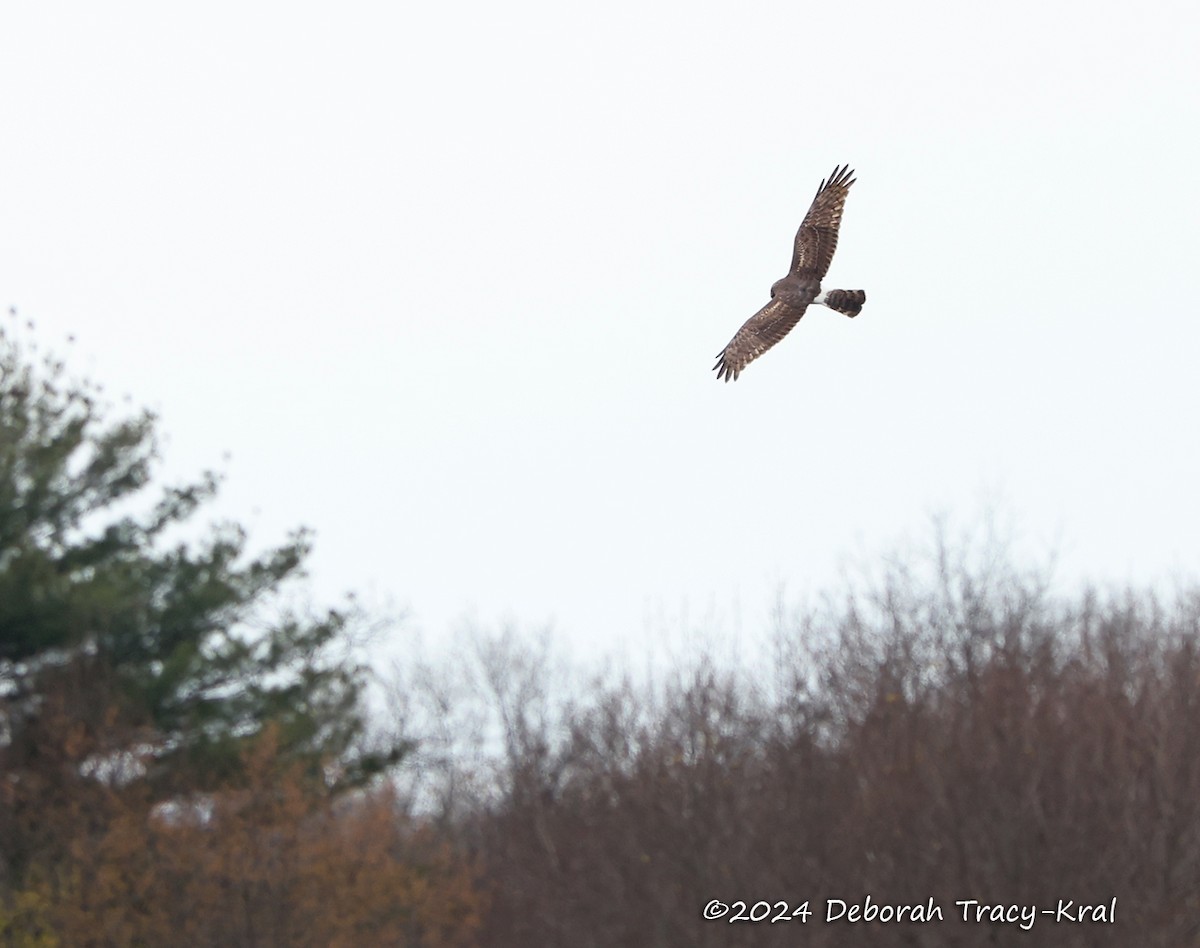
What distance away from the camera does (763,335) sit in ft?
48.7

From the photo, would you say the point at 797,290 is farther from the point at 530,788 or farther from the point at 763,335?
the point at 530,788

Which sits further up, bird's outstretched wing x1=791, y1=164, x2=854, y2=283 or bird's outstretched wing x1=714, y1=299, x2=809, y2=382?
bird's outstretched wing x1=791, y1=164, x2=854, y2=283

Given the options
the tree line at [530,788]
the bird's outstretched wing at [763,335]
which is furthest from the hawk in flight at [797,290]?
the tree line at [530,788]

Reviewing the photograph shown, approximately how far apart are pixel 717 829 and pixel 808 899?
8.26 ft

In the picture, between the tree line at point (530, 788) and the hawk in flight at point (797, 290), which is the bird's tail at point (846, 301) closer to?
the hawk in flight at point (797, 290)

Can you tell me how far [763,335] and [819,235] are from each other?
929 mm

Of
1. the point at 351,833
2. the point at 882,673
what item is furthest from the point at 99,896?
the point at 882,673

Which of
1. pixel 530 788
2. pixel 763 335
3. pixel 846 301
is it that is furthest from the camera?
pixel 530 788

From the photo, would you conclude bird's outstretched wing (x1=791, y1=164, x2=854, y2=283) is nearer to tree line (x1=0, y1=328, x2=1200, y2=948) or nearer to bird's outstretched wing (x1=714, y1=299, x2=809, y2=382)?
bird's outstretched wing (x1=714, y1=299, x2=809, y2=382)

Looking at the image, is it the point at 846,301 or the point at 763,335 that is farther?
the point at 763,335

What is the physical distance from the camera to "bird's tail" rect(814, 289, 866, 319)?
1385 cm

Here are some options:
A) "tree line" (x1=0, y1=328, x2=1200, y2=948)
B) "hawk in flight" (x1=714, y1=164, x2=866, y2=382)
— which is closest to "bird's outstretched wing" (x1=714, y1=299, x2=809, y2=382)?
"hawk in flight" (x1=714, y1=164, x2=866, y2=382)

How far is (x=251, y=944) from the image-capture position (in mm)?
24219

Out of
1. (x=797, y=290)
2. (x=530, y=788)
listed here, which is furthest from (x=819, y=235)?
(x=530, y=788)
